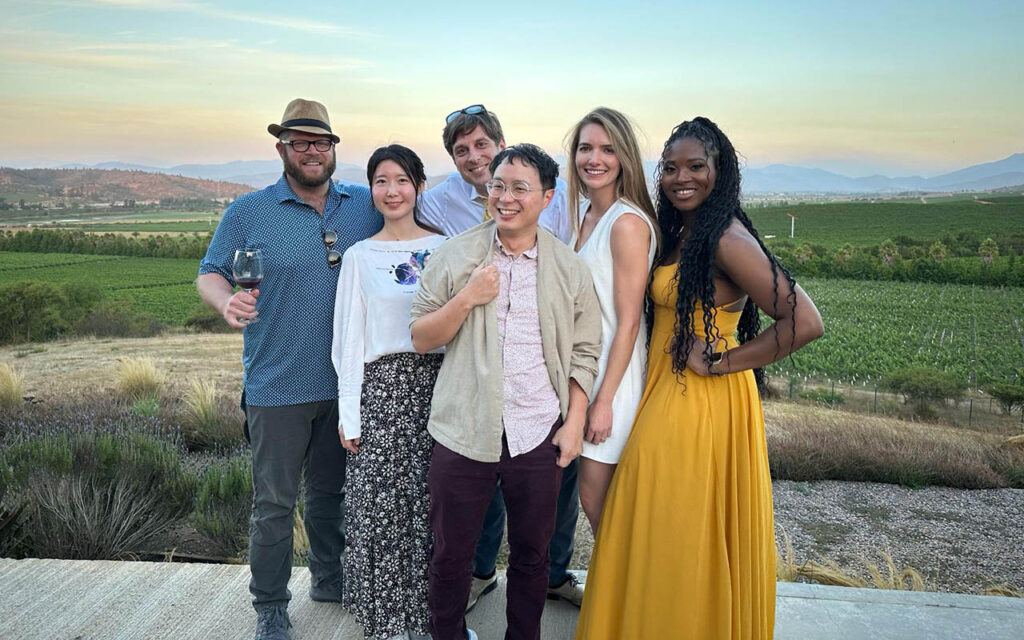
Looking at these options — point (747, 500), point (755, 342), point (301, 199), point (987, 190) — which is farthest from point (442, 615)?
point (987, 190)

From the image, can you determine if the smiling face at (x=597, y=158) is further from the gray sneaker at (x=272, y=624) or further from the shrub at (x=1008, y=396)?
the shrub at (x=1008, y=396)

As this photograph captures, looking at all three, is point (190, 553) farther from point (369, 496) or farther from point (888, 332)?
point (888, 332)

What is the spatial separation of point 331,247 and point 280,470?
43.7 inches

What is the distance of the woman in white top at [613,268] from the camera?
8.93ft

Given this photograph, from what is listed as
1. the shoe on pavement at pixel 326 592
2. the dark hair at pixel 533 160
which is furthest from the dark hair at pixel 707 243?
the shoe on pavement at pixel 326 592

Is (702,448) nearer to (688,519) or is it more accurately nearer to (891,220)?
(688,519)

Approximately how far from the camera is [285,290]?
3.22 meters

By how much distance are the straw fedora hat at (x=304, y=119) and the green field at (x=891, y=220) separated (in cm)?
1717

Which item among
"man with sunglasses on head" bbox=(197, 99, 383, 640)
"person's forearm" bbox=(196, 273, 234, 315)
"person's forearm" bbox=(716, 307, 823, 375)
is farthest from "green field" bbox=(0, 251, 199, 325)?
"person's forearm" bbox=(716, 307, 823, 375)

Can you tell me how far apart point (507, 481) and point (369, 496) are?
2.56 feet

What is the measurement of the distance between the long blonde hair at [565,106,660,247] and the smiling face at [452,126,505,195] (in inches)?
26.8

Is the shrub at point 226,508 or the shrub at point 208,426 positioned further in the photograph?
the shrub at point 208,426

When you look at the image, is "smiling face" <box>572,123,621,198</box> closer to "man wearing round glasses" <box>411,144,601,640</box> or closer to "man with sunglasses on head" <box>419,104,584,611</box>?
"man wearing round glasses" <box>411,144,601,640</box>

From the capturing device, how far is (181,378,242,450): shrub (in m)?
9.34
